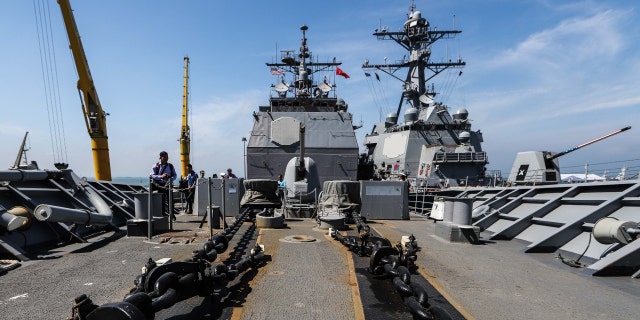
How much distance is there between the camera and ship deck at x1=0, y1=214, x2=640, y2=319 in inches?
97.0

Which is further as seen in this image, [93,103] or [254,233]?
[93,103]

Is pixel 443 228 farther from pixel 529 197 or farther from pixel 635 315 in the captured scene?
pixel 635 315

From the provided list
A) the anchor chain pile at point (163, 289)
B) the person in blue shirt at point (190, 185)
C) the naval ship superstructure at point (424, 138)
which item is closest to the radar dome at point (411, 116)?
the naval ship superstructure at point (424, 138)

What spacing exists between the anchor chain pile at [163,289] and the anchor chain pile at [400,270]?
1285 mm

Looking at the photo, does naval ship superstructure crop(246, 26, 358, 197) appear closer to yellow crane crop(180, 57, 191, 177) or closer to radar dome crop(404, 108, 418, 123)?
radar dome crop(404, 108, 418, 123)

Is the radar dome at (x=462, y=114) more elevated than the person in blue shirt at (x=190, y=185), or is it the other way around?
the radar dome at (x=462, y=114)

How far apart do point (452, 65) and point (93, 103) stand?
959 inches

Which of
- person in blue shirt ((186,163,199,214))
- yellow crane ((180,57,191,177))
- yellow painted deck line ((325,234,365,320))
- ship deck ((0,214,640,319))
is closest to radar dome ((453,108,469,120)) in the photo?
person in blue shirt ((186,163,199,214))

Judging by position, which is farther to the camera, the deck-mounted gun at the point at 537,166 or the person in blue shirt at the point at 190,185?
the deck-mounted gun at the point at 537,166

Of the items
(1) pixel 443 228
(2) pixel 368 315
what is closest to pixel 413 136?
(1) pixel 443 228

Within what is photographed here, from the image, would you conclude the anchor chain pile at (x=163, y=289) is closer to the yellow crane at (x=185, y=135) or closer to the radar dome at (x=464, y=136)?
the radar dome at (x=464, y=136)

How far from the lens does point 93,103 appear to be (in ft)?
54.5

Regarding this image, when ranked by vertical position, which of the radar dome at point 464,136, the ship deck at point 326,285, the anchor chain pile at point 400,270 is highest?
the radar dome at point 464,136

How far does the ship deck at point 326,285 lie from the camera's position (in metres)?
2.46
